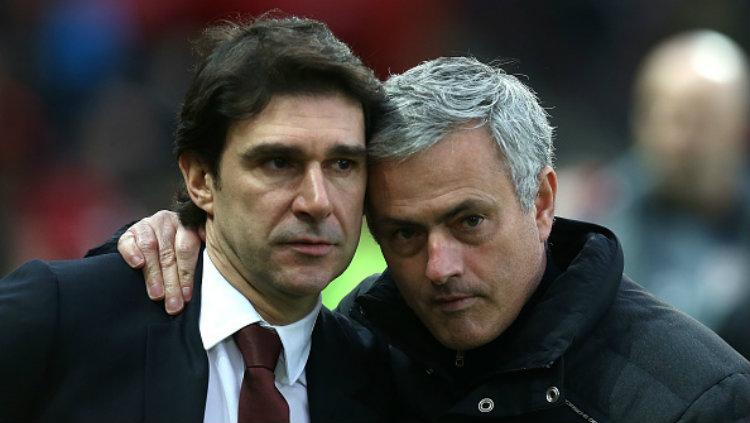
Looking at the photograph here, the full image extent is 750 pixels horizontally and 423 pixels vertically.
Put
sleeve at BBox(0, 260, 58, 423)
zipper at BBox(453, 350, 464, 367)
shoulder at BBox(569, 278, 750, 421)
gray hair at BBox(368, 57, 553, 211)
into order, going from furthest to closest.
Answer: zipper at BBox(453, 350, 464, 367) → gray hair at BBox(368, 57, 553, 211) → shoulder at BBox(569, 278, 750, 421) → sleeve at BBox(0, 260, 58, 423)

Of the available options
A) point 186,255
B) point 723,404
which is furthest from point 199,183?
point 723,404

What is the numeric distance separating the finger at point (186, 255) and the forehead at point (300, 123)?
1.11ft

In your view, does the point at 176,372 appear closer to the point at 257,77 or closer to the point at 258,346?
the point at 258,346

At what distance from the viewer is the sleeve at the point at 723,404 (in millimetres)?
3148

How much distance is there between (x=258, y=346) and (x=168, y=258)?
1.21 ft

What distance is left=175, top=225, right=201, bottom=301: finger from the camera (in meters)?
3.34

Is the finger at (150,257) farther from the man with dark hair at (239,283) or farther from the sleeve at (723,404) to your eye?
the sleeve at (723,404)

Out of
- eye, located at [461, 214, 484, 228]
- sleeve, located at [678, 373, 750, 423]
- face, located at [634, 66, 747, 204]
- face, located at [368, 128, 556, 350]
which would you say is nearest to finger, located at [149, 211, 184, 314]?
face, located at [368, 128, 556, 350]

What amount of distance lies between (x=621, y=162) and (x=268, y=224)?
3196 millimetres

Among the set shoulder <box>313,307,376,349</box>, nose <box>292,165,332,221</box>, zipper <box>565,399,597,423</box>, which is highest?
nose <box>292,165,332,221</box>

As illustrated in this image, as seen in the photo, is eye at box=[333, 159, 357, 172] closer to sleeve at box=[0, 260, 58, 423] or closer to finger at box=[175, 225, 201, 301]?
finger at box=[175, 225, 201, 301]

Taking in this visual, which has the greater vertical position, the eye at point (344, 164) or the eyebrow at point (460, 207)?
the eye at point (344, 164)

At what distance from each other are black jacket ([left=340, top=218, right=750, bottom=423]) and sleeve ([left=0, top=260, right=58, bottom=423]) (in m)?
1.02

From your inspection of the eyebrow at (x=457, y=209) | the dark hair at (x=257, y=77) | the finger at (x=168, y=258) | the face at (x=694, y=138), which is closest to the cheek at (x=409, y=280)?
the eyebrow at (x=457, y=209)
